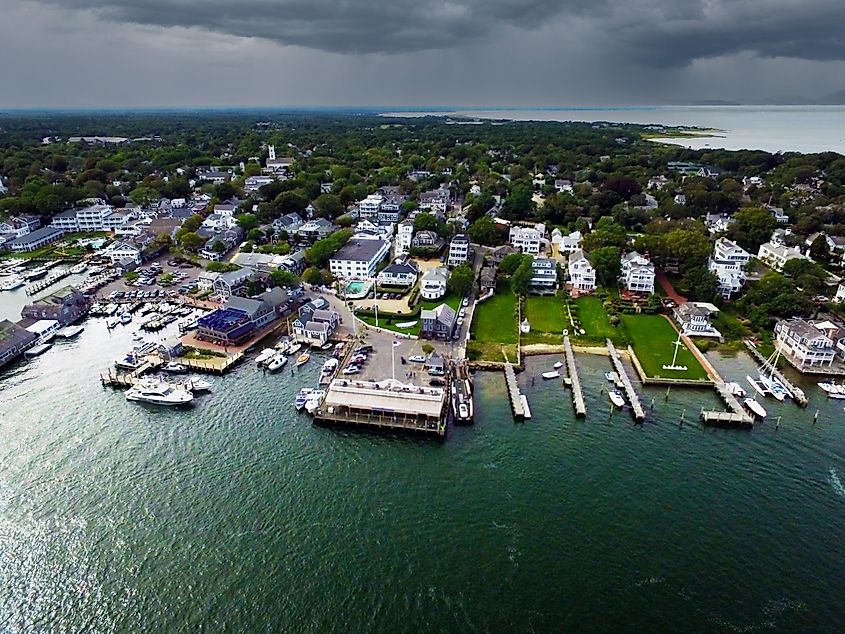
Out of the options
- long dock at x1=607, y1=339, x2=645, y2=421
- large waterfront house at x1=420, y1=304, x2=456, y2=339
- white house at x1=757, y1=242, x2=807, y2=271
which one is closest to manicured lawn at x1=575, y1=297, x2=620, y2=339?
long dock at x1=607, y1=339, x2=645, y2=421

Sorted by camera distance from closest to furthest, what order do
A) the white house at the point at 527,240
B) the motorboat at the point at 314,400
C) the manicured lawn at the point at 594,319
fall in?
the motorboat at the point at 314,400 < the manicured lawn at the point at 594,319 < the white house at the point at 527,240

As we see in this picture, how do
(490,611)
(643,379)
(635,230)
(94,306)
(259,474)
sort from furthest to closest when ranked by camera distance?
(635,230) < (94,306) < (643,379) < (259,474) < (490,611)

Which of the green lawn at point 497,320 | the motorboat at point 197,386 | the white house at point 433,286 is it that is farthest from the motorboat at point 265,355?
the green lawn at point 497,320

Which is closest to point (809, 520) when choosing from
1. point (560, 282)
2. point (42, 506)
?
point (560, 282)

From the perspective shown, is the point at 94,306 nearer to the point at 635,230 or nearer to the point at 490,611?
the point at 490,611

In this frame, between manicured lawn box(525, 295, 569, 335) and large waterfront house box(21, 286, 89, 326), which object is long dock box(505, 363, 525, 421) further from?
large waterfront house box(21, 286, 89, 326)

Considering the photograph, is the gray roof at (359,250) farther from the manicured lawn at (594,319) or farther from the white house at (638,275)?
the white house at (638,275)

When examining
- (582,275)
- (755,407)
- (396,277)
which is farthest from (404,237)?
(755,407)

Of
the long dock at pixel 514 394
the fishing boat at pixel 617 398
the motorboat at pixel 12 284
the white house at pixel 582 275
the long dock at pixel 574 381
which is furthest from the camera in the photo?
the motorboat at pixel 12 284

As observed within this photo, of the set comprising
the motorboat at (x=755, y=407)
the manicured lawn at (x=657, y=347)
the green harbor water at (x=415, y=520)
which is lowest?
the green harbor water at (x=415, y=520)
